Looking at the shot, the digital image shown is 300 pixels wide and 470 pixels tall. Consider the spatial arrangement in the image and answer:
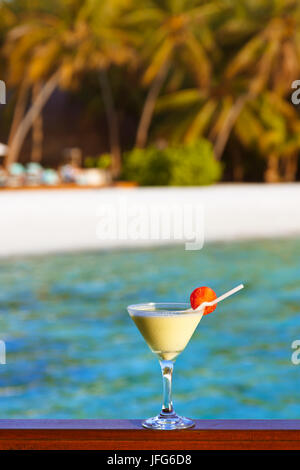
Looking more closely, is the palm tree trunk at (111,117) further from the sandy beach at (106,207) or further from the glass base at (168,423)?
the glass base at (168,423)

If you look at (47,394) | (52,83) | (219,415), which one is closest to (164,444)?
(219,415)

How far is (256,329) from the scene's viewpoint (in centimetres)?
812

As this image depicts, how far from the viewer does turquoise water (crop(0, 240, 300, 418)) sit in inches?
229

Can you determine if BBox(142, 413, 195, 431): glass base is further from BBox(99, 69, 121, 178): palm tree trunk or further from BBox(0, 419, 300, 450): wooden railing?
BBox(99, 69, 121, 178): palm tree trunk

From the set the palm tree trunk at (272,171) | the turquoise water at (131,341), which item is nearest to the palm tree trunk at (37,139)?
the palm tree trunk at (272,171)

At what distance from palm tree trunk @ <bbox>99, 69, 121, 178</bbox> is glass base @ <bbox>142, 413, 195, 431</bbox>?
110ft

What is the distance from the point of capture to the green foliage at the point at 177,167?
2938cm

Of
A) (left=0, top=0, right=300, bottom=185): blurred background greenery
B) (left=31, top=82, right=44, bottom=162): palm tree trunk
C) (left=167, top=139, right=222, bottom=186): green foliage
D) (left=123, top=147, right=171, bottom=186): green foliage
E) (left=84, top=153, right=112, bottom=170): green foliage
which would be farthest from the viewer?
(left=31, top=82, right=44, bottom=162): palm tree trunk

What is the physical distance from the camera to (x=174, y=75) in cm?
3625

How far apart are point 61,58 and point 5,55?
81.9 inches

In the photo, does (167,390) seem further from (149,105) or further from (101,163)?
(149,105)

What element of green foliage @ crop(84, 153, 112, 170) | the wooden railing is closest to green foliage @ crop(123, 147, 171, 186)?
green foliage @ crop(84, 153, 112, 170)

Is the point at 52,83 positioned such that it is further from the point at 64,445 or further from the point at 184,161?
the point at 64,445

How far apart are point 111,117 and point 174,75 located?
305 cm
